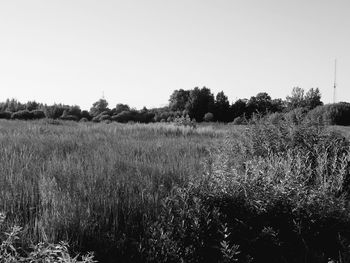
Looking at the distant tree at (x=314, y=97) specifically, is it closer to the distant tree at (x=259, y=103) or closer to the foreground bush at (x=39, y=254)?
the distant tree at (x=259, y=103)

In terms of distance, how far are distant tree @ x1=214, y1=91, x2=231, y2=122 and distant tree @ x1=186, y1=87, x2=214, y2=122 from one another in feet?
2.43

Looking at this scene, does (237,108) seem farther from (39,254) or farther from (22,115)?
(39,254)

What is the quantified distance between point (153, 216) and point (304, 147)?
4351 mm

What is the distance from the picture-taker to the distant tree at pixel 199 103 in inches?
2031

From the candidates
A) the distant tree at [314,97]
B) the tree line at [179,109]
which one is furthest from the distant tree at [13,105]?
the distant tree at [314,97]

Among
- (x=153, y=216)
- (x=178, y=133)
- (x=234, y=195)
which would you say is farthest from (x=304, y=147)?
(x=178, y=133)

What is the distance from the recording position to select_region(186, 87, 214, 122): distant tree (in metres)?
51.6

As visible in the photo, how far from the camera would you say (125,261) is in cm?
406

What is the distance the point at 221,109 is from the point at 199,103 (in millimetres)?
2923

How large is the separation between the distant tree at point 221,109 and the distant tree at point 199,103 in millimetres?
741

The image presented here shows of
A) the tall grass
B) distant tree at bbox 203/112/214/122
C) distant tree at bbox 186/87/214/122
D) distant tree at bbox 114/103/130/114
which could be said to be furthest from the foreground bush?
distant tree at bbox 186/87/214/122

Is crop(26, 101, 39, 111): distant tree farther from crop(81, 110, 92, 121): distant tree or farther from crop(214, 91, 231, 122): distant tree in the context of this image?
crop(214, 91, 231, 122): distant tree

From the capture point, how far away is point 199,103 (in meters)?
52.1

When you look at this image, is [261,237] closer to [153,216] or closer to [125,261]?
[153,216]
